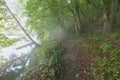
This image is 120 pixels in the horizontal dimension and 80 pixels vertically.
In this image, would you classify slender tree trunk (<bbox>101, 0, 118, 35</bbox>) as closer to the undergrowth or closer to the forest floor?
the undergrowth

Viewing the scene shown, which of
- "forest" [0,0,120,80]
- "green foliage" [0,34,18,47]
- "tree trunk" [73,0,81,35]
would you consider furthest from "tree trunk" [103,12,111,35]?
"green foliage" [0,34,18,47]

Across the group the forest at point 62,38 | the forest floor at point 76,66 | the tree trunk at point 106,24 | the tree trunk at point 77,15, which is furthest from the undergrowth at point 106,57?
the tree trunk at point 77,15

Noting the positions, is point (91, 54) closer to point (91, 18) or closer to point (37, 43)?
point (91, 18)

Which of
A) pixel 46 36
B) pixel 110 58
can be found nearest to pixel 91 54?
pixel 110 58

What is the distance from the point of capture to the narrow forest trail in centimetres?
662

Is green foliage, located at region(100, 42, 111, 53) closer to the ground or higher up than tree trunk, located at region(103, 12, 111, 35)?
closer to the ground

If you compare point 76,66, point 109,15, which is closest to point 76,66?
point 76,66

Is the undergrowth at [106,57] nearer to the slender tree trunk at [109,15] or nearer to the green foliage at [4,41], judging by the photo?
the slender tree trunk at [109,15]

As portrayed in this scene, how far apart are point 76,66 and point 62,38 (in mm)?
6108

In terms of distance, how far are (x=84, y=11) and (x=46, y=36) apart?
4.03 metres

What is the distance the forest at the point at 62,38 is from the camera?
6945 mm

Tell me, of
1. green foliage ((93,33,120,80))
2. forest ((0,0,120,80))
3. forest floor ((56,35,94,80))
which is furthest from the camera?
forest ((0,0,120,80))

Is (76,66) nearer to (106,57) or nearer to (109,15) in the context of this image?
(106,57)

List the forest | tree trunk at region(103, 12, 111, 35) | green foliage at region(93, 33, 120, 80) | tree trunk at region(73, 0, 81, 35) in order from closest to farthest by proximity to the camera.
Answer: green foliage at region(93, 33, 120, 80)
the forest
tree trunk at region(103, 12, 111, 35)
tree trunk at region(73, 0, 81, 35)
